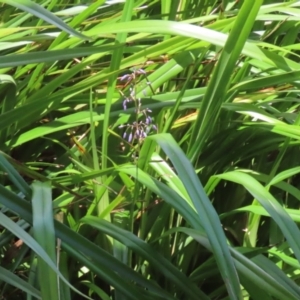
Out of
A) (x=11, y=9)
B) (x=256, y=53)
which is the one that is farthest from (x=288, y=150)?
(x=11, y=9)

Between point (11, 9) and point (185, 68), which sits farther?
point (11, 9)

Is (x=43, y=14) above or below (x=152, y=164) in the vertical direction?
above

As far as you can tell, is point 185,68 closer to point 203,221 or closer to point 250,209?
point 250,209

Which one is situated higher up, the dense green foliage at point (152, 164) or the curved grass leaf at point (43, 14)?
the curved grass leaf at point (43, 14)

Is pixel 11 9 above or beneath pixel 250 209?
above

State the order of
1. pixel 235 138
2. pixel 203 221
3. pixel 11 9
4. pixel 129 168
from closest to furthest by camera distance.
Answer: pixel 203 221, pixel 129 168, pixel 235 138, pixel 11 9

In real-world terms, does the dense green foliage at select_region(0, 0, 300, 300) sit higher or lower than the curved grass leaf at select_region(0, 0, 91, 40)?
lower

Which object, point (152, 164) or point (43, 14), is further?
point (152, 164)

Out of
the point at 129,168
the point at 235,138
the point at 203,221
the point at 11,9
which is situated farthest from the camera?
the point at 11,9
